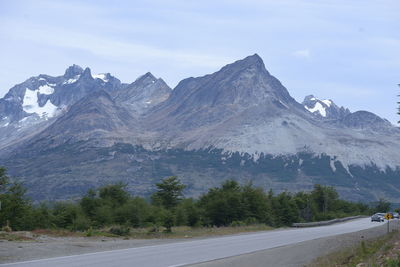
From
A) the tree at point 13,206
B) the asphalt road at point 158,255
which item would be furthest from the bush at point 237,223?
the asphalt road at point 158,255

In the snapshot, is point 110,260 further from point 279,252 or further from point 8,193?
point 8,193

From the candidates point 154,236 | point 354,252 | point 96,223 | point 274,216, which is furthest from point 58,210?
point 354,252

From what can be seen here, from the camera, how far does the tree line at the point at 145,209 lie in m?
48.7

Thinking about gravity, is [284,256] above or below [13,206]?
below

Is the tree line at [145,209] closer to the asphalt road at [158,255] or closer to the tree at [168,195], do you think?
the tree at [168,195]

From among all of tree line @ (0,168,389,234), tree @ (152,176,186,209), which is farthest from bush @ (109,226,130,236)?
tree @ (152,176,186,209)

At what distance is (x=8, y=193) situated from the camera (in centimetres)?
4953

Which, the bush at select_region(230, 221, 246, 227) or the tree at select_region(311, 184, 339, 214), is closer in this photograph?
the bush at select_region(230, 221, 246, 227)

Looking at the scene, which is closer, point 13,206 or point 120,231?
point 120,231

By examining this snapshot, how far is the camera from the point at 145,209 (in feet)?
177

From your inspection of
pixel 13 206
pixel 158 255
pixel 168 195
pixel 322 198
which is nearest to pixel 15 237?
pixel 158 255

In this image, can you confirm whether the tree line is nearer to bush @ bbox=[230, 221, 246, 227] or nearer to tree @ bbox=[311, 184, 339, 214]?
bush @ bbox=[230, 221, 246, 227]

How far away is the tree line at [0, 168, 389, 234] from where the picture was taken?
48662 mm

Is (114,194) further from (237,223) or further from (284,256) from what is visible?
(284,256)
